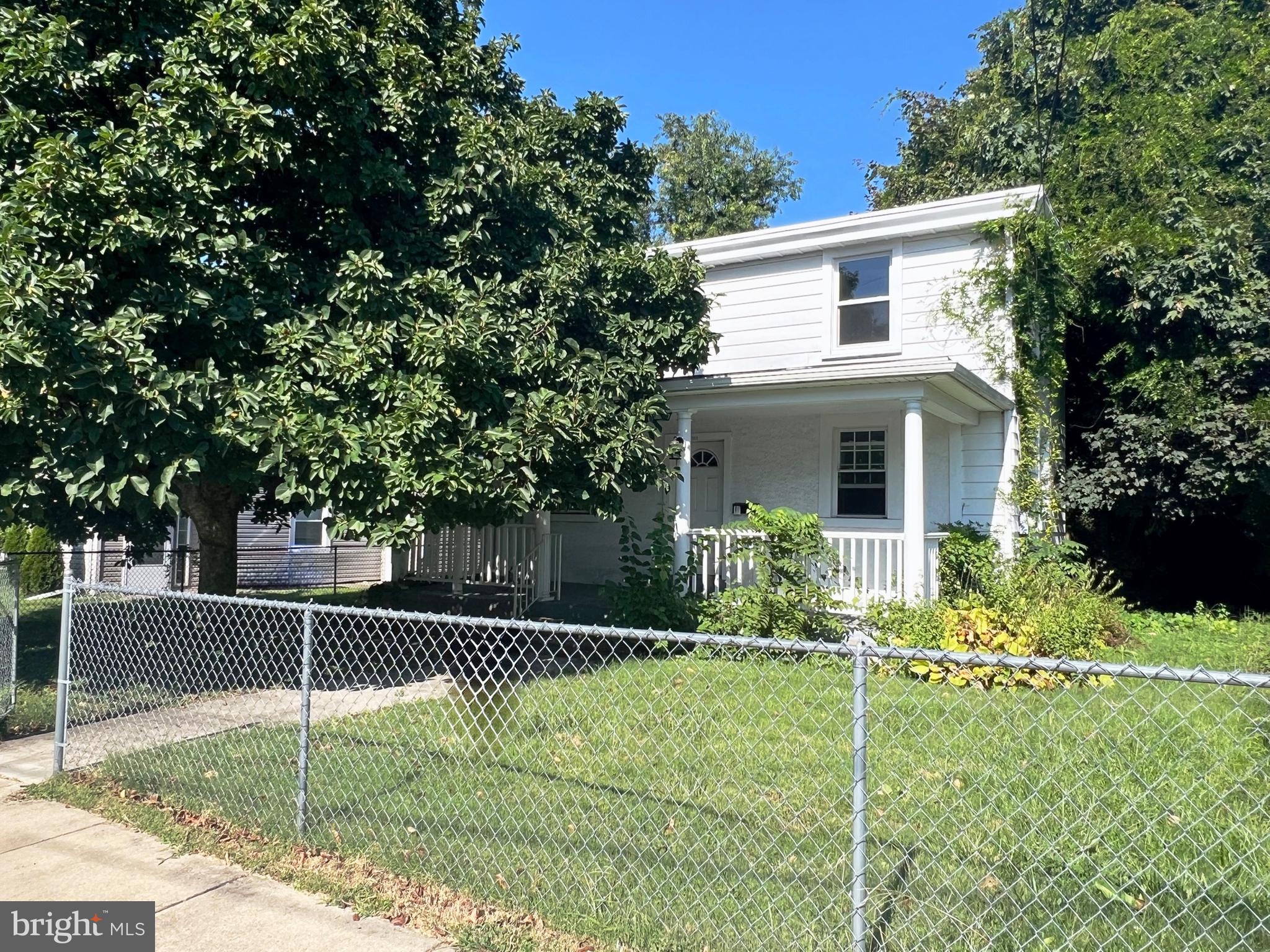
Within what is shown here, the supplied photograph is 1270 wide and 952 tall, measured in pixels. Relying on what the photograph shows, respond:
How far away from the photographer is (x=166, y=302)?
21.7 ft

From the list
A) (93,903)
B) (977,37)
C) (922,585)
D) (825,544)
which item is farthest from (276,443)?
(977,37)

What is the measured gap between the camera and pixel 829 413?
11680 millimetres

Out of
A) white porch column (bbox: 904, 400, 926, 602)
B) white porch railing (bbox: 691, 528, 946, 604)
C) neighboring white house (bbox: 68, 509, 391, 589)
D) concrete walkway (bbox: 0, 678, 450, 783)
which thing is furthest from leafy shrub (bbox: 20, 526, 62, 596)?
white porch column (bbox: 904, 400, 926, 602)

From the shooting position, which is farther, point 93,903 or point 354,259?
point 354,259

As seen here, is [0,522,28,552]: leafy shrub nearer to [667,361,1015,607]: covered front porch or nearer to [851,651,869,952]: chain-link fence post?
[667,361,1015,607]: covered front porch

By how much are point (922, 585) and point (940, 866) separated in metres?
5.55

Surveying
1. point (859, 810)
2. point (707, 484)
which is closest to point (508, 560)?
point (707, 484)

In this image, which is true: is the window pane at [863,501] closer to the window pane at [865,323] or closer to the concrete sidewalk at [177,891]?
the window pane at [865,323]

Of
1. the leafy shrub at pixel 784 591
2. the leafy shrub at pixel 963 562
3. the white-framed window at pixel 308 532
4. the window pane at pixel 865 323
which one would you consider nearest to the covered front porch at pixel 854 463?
the leafy shrub at pixel 963 562

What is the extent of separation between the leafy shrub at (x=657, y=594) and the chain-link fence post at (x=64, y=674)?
17.2 ft

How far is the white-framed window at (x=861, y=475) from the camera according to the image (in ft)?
38.0

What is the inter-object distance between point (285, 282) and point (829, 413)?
7262 mm

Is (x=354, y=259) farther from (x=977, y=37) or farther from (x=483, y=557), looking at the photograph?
(x=977, y=37)

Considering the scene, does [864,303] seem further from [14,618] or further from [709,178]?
[709,178]
